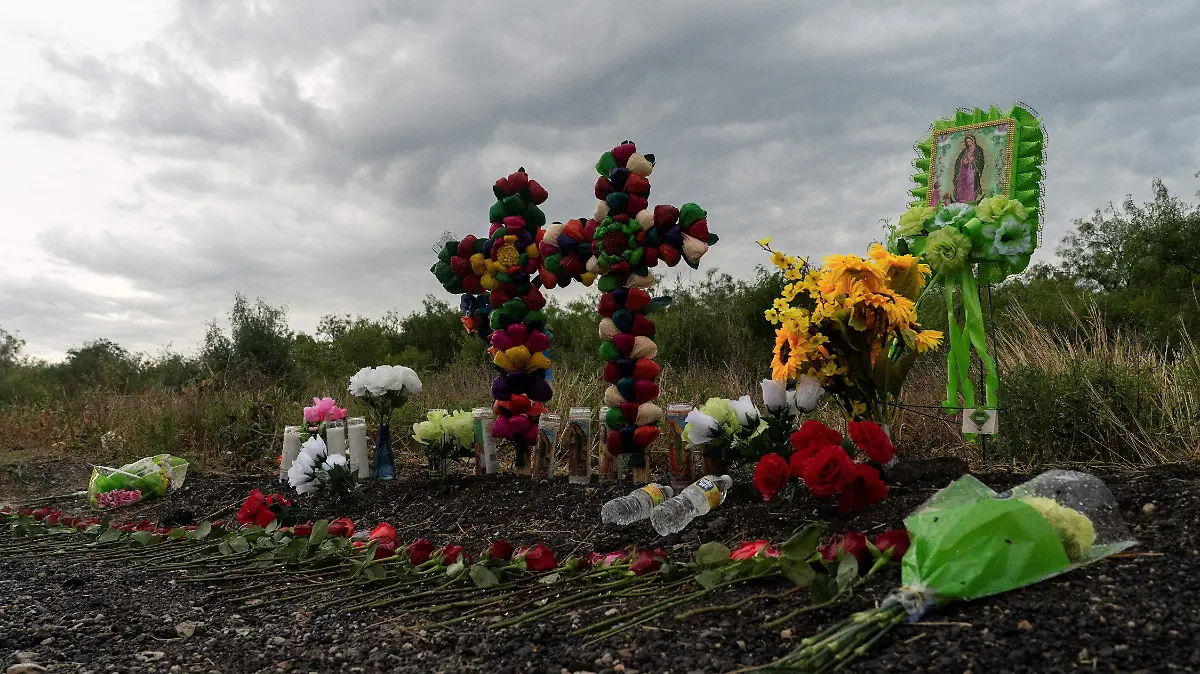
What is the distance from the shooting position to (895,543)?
2.37 meters

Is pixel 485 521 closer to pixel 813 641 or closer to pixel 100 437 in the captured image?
pixel 813 641

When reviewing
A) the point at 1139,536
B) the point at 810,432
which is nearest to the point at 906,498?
the point at 810,432

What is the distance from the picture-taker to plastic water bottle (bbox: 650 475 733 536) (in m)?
3.37

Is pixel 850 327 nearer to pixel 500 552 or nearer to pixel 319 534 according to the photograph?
pixel 500 552

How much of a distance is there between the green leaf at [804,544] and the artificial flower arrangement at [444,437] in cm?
309

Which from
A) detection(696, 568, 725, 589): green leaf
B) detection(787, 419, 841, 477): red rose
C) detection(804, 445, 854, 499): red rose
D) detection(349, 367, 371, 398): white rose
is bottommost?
detection(696, 568, 725, 589): green leaf

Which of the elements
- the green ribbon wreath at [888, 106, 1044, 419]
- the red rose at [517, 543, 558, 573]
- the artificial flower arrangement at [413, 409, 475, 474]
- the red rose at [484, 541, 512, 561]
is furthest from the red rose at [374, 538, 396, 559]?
the green ribbon wreath at [888, 106, 1044, 419]

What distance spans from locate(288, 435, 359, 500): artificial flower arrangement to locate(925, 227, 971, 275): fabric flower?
11.3ft

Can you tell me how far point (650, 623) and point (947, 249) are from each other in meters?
2.98

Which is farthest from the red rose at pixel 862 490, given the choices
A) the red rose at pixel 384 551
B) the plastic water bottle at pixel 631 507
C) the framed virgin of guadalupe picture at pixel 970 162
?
the framed virgin of guadalupe picture at pixel 970 162

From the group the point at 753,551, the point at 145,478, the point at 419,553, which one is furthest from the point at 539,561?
the point at 145,478

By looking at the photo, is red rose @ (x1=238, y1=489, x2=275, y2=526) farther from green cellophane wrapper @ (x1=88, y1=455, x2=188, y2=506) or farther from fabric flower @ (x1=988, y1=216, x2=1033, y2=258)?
fabric flower @ (x1=988, y1=216, x2=1033, y2=258)

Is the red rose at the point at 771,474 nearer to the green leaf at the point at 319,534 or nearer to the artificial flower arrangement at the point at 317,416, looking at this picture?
the green leaf at the point at 319,534

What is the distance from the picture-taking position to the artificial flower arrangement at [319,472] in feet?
15.7
